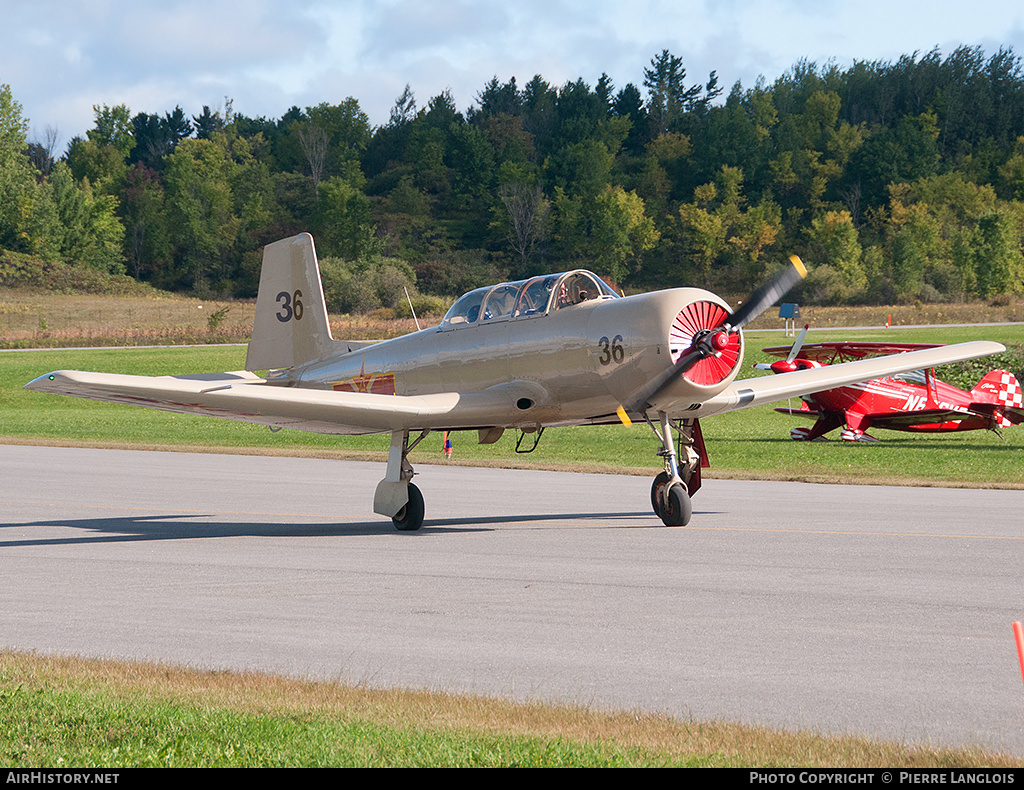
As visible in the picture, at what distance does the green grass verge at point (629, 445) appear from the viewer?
70.9 feet

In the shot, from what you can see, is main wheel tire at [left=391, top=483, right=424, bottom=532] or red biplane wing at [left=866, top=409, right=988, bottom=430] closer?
main wheel tire at [left=391, top=483, right=424, bottom=532]

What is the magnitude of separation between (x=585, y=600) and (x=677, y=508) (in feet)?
16.5

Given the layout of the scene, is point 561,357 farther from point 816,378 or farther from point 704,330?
point 816,378

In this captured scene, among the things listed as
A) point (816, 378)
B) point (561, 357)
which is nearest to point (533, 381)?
point (561, 357)

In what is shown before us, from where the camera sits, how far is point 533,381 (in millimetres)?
13602

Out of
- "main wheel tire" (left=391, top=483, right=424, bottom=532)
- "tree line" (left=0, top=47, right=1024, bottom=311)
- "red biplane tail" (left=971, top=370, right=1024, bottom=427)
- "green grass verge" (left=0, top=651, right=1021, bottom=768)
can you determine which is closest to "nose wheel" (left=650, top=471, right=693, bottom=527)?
"main wheel tire" (left=391, top=483, right=424, bottom=532)

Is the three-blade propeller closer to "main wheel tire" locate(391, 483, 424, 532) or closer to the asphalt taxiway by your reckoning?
the asphalt taxiway

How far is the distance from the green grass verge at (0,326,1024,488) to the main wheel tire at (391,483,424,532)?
29.0 feet

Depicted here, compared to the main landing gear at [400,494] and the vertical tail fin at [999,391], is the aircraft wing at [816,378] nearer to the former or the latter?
the main landing gear at [400,494]

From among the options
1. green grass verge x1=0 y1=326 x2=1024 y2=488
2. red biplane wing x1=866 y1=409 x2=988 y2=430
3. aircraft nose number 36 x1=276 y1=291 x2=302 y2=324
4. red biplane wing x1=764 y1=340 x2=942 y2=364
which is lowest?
green grass verge x1=0 y1=326 x2=1024 y2=488

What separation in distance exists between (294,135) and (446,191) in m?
31.2

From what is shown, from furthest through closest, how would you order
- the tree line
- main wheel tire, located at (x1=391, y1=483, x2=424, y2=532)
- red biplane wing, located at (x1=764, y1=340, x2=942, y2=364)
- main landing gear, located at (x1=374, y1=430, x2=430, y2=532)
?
1. the tree line
2. red biplane wing, located at (x1=764, y1=340, x2=942, y2=364)
3. main wheel tire, located at (x1=391, y1=483, x2=424, y2=532)
4. main landing gear, located at (x1=374, y1=430, x2=430, y2=532)

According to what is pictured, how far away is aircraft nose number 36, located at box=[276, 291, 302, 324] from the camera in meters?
16.9

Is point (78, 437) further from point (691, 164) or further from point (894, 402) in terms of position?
point (691, 164)
